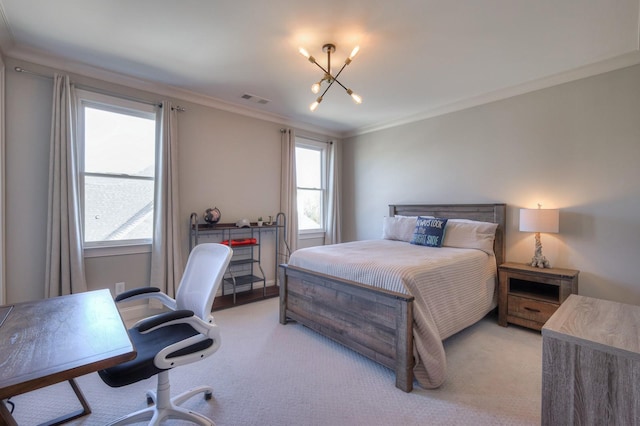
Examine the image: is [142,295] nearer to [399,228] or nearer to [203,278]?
[203,278]

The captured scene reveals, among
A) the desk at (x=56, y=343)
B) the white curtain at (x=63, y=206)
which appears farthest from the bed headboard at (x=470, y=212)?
the white curtain at (x=63, y=206)

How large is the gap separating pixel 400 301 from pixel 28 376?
182 centimetres

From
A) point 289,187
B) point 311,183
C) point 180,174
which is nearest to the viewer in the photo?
point 180,174

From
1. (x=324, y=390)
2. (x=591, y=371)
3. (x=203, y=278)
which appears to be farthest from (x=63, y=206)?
(x=591, y=371)

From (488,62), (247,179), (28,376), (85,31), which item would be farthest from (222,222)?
(488,62)

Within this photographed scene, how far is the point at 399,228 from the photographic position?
3951mm

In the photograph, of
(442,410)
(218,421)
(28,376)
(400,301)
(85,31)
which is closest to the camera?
(28,376)

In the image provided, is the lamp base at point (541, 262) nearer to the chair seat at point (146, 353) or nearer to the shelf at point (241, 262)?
the chair seat at point (146, 353)

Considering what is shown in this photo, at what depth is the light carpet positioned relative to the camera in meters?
1.74

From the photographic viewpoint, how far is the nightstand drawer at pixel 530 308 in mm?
2775

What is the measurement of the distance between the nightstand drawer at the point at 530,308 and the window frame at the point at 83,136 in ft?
13.2

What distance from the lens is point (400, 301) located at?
2.00 m

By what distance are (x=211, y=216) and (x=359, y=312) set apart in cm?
228

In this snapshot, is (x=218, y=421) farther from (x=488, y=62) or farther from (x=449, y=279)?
(x=488, y=62)
